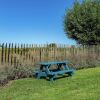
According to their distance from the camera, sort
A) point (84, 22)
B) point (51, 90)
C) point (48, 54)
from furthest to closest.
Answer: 1. point (84, 22)
2. point (48, 54)
3. point (51, 90)

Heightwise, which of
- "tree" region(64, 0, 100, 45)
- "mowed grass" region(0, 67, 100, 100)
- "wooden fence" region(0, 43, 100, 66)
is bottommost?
"mowed grass" region(0, 67, 100, 100)

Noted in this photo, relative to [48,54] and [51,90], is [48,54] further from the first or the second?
[51,90]

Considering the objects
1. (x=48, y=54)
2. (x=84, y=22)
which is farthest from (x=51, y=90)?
(x=84, y=22)

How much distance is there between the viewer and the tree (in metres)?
34.5

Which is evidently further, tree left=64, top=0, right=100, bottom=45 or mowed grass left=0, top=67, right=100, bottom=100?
tree left=64, top=0, right=100, bottom=45

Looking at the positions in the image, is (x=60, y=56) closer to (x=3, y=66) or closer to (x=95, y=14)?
(x=3, y=66)

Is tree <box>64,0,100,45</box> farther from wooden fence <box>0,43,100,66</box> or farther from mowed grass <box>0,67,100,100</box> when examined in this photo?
mowed grass <box>0,67,100,100</box>

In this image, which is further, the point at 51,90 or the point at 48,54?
the point at 48,54

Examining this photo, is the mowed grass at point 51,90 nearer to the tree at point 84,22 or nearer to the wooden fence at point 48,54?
the wooden fence at point 48,54

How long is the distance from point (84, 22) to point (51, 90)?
2437 cm

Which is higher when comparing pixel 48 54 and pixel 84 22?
pixel 84 22

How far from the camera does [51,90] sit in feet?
36.7

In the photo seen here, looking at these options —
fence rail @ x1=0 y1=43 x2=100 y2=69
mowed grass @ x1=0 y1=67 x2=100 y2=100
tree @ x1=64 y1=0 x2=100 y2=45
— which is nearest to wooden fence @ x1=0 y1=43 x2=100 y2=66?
fence rail @ x1=0 y1=43 x2=100 y2=69

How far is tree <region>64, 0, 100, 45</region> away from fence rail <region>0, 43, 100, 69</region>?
10414mm
